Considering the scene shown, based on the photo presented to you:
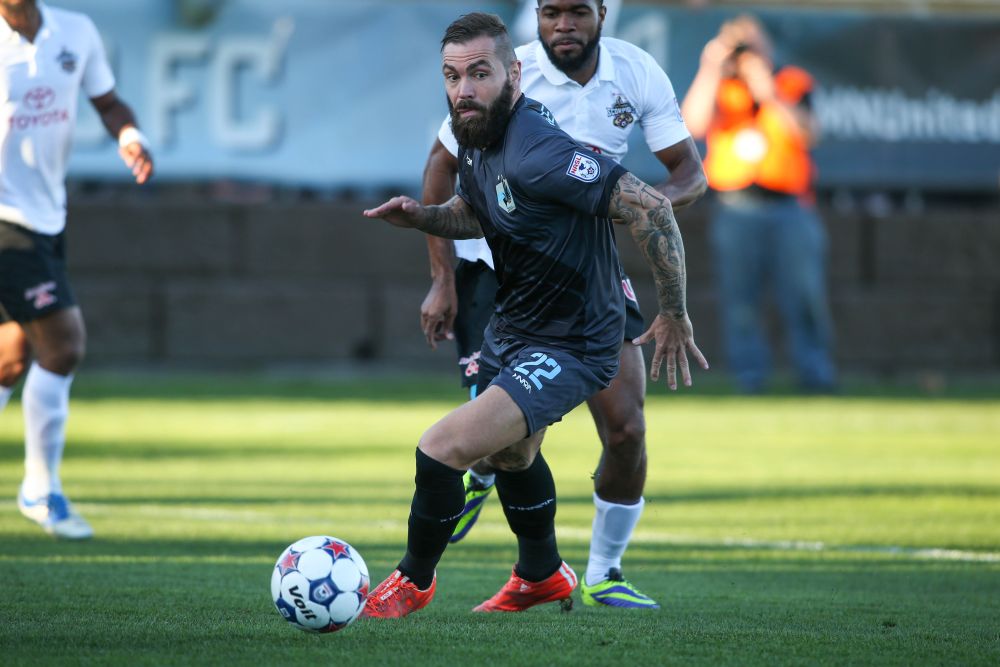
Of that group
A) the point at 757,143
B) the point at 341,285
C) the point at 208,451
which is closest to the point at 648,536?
the point at 208,451

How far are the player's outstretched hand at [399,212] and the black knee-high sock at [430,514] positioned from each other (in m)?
0.72

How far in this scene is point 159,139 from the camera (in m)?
15.1

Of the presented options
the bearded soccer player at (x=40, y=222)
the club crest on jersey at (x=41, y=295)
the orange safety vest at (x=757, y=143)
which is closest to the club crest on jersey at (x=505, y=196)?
the bearded soccer player at (x=40, y=222)

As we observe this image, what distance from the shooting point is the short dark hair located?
16.1 ft

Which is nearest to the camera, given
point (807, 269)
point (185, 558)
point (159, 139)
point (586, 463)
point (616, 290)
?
point (616, 290)

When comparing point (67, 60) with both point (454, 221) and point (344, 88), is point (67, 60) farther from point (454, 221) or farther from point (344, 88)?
point (344, 88)

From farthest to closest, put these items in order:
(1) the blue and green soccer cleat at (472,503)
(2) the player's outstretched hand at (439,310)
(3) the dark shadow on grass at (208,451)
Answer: (3) the dark shadow on grass at (208,451), (1) the blue and green soccer cleat at (472,503), (2) the player's outstretched hand at (439,310)

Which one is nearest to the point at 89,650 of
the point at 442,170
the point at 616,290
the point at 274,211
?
the point at 616,290

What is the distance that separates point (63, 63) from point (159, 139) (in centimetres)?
806

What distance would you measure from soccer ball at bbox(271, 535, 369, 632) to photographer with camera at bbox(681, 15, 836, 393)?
9.48m

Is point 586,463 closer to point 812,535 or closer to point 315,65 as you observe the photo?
point 812,535

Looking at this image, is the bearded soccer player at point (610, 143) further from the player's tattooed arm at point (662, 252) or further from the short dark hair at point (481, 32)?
the short dark hair at point (481, 32)

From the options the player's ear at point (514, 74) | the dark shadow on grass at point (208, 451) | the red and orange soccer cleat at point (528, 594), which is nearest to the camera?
the player's ear at point (514, 74)

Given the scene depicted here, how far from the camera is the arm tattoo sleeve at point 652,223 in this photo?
4770 mm
